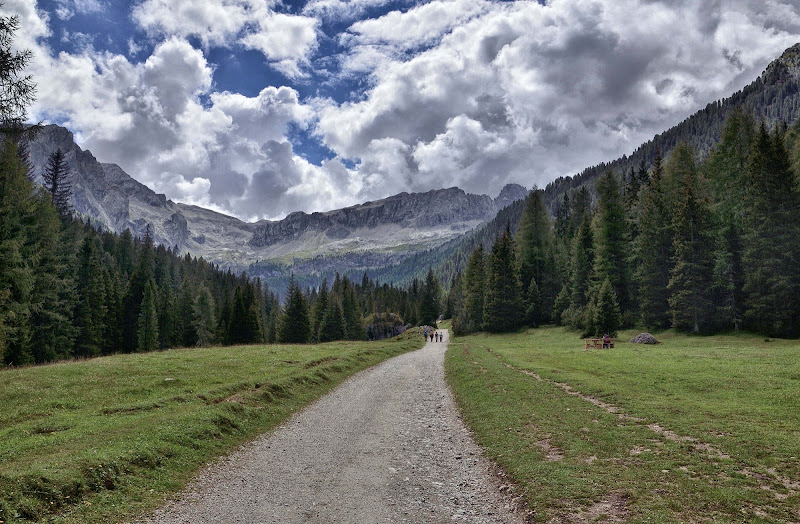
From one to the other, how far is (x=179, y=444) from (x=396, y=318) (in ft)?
416

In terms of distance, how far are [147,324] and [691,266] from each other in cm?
8414

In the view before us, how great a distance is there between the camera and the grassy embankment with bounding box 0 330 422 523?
962 centimetres

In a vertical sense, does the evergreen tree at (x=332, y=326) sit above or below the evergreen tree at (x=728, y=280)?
below

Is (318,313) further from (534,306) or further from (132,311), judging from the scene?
(534,306)

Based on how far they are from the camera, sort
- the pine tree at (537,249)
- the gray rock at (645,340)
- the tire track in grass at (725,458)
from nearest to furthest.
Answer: the tire track in grass at (725,458), the gray rock at (645,340), the pine tree at (537,249)

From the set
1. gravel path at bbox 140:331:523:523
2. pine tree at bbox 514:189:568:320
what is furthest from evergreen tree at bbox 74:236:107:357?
pine tree at bbox 514:189:568:320

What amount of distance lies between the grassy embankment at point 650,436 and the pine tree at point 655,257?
28471 mm

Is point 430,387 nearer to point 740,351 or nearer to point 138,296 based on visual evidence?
point 740,351

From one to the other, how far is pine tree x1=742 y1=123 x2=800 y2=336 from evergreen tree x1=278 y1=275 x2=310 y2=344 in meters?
74.2

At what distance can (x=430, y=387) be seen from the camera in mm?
28297

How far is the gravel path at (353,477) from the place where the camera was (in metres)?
9.60

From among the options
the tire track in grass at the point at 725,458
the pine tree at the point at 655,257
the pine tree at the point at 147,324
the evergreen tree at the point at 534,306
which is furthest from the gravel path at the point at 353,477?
the pine tree at the point at 147,324

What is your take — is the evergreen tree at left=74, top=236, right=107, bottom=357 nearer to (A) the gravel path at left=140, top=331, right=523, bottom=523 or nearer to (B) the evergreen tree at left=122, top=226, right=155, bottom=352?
(B) the evergreen tree at left=122, top=226, right=155, bottom=352

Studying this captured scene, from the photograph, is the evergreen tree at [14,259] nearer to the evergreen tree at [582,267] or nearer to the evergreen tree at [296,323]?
the evergreen tree at [296,323]
